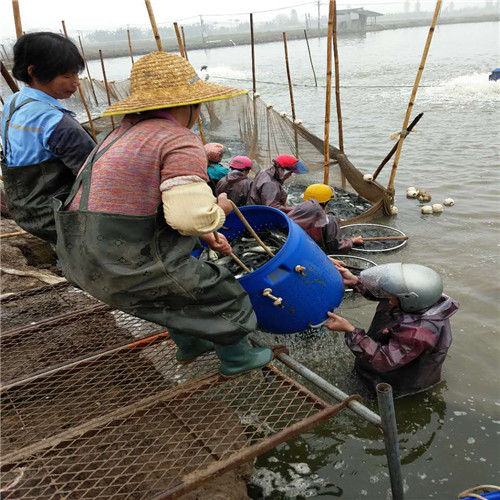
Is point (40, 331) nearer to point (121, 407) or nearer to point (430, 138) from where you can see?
point (121, 407)

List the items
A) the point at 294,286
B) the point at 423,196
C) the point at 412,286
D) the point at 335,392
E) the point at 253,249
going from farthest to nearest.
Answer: the point at 423,196 < the point at 253,249 < the point at 412,286 < the point at 294,286 < the point at 335,392

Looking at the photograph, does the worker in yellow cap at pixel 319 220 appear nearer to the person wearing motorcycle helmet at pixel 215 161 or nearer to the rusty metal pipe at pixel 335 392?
the person wearing motorcycle helmet at pixel 215 161

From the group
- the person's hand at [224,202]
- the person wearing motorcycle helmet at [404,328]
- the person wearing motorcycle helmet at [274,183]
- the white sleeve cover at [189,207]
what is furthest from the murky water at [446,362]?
the white sleeve cover at [189,207]

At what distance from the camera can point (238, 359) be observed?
8.03 ft

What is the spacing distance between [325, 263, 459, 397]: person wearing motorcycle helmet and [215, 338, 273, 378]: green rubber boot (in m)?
0.61

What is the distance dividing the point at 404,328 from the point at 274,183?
3.02 meters

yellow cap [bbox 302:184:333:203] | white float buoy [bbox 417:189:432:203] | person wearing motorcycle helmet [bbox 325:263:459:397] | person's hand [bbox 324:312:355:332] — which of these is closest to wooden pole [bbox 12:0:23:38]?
yellow cap [bbox 302:184:333:203]

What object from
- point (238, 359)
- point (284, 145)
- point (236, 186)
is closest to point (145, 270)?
point (238, 359)

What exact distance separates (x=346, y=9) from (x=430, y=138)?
257ft

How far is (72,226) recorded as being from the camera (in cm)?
196

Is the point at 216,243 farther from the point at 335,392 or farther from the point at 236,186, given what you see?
the point at 236,186

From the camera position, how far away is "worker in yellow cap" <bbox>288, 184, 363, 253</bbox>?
471 cm

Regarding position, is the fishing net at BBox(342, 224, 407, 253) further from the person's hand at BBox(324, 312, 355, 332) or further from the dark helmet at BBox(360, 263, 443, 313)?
the person's hand at BBox(324, 312, 355, 332)

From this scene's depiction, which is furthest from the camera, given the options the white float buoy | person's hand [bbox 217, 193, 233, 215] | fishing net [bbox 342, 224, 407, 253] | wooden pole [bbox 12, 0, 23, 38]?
the white float buoy
